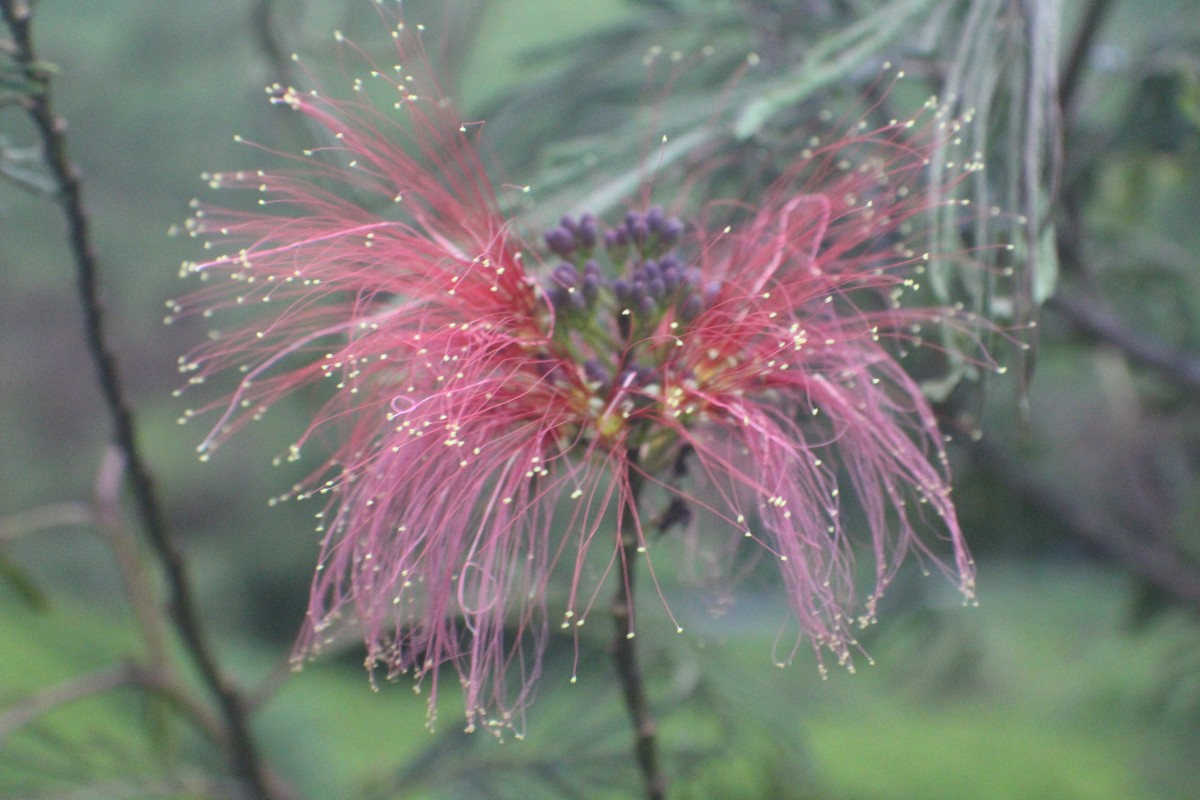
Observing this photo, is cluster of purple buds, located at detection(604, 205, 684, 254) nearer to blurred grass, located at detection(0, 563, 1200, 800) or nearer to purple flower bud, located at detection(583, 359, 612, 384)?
purple flower bud, located at detection(583, 359, 612, 384)

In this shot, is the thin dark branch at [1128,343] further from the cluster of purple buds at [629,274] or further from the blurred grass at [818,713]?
the cluster of purple buds at [629,274]

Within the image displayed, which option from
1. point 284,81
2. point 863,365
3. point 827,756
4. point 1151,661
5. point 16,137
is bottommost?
point 1151,661

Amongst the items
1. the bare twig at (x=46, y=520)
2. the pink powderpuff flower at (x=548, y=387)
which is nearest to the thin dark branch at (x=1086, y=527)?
the pink powderpuff flower at (x=548, y=387)

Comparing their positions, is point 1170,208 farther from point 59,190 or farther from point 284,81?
point 59,190

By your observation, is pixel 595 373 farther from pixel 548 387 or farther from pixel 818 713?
pixel 818 713

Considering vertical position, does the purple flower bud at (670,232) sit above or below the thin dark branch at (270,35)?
below

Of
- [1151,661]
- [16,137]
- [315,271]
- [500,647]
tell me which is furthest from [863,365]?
[16,137]
